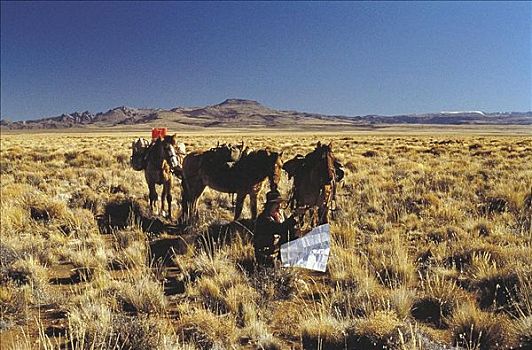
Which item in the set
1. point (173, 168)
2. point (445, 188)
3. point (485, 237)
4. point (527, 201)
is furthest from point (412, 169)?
point (173, 168)

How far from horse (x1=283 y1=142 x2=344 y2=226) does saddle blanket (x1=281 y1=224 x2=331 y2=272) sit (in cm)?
113

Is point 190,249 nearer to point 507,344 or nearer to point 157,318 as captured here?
point 157,318

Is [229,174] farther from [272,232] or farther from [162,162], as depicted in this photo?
[272,232]

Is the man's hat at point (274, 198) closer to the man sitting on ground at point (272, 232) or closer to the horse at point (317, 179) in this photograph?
the man sitting on ground at point (272, 232)

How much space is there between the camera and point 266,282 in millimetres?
5699

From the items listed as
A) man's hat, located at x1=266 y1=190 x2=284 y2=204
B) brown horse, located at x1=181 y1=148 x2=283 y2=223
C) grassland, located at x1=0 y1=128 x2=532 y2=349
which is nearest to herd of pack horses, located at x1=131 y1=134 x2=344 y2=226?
brown horse, located at x1=181 y1=148 x2=283 y2=223

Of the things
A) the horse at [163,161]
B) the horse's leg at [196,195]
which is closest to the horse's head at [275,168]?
the horse's leg at [196,195]

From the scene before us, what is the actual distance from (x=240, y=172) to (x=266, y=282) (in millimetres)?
2862

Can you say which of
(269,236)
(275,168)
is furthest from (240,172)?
(269,236)

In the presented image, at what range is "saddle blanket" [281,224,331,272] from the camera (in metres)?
5.38

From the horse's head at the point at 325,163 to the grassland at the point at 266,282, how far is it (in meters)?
1.16

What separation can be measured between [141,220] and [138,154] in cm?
169

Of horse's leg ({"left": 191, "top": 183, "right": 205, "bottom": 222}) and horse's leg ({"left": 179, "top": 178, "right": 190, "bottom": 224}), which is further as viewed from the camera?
horse's leg ({"left": 179, "top": 178, "right": 190, "bottom": 224})

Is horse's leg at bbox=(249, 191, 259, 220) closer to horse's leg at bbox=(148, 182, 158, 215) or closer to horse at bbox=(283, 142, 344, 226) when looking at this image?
horse at bbox=(283, 142, 344, 226)
